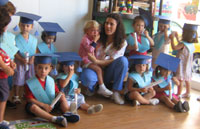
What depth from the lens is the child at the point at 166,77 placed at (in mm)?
2592

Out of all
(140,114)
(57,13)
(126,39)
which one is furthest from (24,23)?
(140,114)

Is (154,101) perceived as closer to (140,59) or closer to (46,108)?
(140,59)

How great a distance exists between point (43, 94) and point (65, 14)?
1410mm

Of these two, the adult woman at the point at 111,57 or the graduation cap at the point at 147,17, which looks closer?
the adult woman at the point at 111,57

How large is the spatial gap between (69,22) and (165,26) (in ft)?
4.20

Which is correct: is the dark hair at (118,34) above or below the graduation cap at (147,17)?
below

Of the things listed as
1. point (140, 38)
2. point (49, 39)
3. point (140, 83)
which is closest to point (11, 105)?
point (49, 39)

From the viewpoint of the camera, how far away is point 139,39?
2846mm

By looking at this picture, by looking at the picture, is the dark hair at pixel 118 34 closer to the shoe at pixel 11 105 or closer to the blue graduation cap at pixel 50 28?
the blue graduation cap at pixel 50 28

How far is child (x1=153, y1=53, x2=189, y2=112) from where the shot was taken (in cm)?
259

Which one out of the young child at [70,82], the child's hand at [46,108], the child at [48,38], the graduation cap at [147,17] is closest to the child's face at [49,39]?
the child at [48,38]

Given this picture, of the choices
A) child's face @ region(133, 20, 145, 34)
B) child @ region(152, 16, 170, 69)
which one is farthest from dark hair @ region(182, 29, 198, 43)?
child's face @ region(133, 20, 145, 34)

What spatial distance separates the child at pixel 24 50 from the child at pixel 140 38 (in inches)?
44.0

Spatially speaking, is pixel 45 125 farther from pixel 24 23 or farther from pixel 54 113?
pixel 24 23
